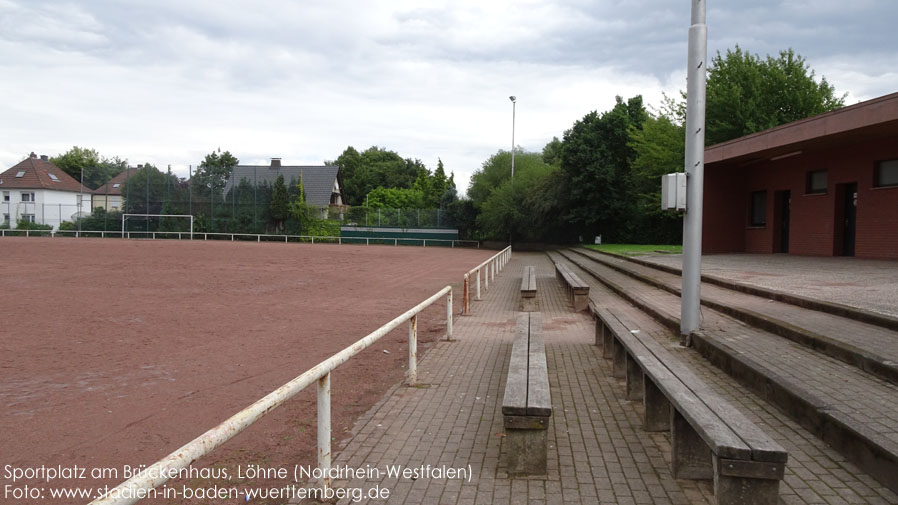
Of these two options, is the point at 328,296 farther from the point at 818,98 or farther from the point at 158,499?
the point at 818,98

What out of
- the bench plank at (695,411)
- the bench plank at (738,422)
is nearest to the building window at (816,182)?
the bench plank at (695,411)

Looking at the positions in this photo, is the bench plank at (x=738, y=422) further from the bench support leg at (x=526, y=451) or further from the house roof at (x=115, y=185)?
the house roof at (x=115, y=185)

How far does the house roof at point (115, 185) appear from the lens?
54375 millimetres

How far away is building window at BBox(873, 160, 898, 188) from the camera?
14.6 metres

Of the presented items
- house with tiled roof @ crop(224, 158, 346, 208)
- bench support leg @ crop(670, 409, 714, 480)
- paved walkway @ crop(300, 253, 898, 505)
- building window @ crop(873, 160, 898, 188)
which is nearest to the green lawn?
building window @ crop(873, 160, 898, 188)

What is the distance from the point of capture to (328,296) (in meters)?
14.0

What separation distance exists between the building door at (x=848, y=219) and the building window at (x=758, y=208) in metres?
3.59

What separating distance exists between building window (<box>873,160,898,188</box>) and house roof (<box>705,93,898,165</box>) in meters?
0.74

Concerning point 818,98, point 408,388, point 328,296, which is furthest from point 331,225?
point 408,388

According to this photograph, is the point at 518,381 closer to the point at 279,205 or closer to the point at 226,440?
the point at 226,440

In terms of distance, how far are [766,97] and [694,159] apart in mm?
31382

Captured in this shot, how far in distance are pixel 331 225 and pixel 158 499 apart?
168 feet

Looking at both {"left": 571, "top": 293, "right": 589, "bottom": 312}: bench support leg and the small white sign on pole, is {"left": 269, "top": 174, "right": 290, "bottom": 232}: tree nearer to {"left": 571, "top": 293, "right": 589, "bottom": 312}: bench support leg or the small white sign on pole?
{"left": 571, "top": 293, "right": 589, "bottom": 312}: bench support leg

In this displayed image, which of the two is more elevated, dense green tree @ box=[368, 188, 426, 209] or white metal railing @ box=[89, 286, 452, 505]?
dense green tree @ box=[368, 188, 426, 209]
